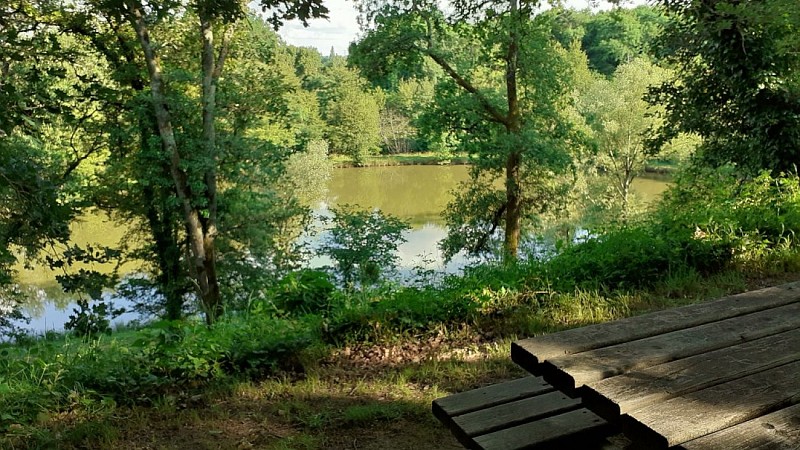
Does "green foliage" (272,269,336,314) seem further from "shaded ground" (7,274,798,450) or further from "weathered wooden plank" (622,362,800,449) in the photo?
"weathered wooden plank" (622,362,800,449)

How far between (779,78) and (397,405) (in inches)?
282

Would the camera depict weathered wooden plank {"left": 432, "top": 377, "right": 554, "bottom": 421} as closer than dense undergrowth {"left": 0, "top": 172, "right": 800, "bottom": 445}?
Yes

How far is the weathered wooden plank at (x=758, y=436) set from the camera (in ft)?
4.20

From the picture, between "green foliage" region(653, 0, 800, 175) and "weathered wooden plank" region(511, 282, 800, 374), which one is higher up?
"green foliage" region(653, 0, 800, 175)

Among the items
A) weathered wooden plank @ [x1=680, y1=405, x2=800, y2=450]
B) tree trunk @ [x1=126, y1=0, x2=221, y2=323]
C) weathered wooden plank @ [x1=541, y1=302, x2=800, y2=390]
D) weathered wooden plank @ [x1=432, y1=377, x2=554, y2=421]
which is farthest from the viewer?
tree trunk @ [x1=126, y1=0, x2=221, y2=323]

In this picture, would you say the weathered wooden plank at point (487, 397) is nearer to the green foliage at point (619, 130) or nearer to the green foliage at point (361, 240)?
the green foliage at point (361, 240)

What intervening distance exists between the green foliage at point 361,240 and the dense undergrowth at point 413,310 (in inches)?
299

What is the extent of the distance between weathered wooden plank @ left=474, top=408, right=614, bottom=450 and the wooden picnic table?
0.28 m

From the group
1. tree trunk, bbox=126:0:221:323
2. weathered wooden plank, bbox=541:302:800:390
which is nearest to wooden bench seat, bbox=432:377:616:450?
weathered wooden plank, bbox=541:302:800:390

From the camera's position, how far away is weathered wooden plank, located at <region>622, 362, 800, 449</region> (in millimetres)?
1350

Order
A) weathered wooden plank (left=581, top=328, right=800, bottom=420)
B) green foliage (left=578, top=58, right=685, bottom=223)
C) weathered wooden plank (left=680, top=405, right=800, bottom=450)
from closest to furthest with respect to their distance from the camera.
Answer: weathered wooden plank (left=680, top=405, right=800, bottom=450), weathered wooden plank (left=581, top=328, right=800, bottom=420), green foliage (left=578, top=58, right=685, bottom=223)

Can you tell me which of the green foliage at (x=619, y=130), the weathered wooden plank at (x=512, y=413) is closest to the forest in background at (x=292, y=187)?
the weathered wooden plank at (x=512, y=413)

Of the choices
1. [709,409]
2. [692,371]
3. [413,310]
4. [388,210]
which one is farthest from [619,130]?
[709,409]

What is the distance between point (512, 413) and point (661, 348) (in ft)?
2.02
